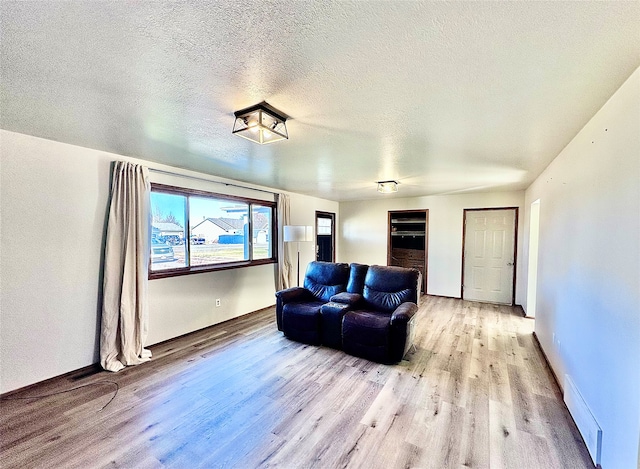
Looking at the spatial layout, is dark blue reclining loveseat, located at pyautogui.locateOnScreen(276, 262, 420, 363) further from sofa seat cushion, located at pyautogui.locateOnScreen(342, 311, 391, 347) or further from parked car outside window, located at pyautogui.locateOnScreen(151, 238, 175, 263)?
parked car outside window, located at pyautogui.locateOnScreen(151, 238, 175, 263)

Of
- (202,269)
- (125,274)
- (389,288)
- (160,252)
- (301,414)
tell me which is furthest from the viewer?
(202,269)

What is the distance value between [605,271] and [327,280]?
309cm

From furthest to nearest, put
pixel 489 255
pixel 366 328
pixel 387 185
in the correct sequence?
pixel 489 255 → pixel 387 185 → pixel 366 328

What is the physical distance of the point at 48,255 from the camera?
2615 mm

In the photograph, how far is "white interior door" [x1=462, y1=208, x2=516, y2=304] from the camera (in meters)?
5.57

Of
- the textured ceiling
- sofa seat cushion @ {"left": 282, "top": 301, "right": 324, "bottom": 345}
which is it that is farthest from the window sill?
the textured ceiling

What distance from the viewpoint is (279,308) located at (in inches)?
154

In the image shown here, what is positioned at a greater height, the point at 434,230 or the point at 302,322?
the point at 434,230

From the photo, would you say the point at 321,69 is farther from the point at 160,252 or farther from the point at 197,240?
the point at 197,240

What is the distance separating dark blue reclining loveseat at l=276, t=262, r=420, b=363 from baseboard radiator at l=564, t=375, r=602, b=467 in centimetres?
136

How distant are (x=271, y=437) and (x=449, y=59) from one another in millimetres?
2606

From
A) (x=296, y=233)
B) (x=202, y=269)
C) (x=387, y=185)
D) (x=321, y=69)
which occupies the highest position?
(x=321, y=69)

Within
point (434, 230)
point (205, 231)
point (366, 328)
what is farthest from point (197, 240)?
point (434, 230)

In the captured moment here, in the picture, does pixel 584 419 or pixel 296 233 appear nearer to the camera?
pixel 584 419
